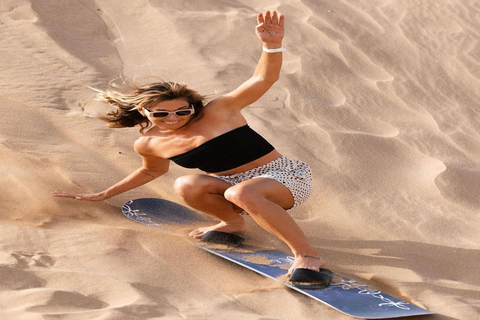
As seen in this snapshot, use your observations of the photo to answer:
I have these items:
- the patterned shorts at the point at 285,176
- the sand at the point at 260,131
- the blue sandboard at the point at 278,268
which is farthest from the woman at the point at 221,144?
the sand at the point at 260,131

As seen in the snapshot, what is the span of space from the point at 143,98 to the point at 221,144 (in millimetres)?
426

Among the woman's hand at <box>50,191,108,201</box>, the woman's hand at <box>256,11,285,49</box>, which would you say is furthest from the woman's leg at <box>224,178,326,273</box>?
the woman's hand at <box>50,191,108,201</box>

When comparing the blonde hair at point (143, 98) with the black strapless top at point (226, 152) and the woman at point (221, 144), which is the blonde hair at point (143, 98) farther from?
the black strapless top at point (226, 152)

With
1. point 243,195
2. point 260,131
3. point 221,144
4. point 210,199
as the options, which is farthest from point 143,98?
point 260,131

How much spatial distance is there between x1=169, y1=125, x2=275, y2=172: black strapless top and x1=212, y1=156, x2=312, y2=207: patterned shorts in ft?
0.19

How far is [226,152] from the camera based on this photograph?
11.5 feet

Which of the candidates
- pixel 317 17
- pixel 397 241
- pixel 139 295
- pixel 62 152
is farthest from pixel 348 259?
pixel 317 17

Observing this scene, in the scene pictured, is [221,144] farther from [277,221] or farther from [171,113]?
[277,221]

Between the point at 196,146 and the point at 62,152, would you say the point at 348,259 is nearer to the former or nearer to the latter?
the point at 196,146

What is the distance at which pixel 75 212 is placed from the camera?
12.0 ft

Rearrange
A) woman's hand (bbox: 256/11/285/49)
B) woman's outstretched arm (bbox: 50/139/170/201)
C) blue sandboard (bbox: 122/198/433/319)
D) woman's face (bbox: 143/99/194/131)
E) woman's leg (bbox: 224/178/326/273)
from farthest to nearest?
woman's outstretched arm (bbox: 50/139/170/201), woman's face (bbox: 143/99/194/131), woman's hand (bbox: 256/11/285/49), woman's leg (bbox: 224/178/326/273), blue sandboard (bbox: 122/198/433/319)

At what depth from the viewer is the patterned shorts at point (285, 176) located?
3.50m

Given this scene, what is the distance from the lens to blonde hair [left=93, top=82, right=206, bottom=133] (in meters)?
3.45

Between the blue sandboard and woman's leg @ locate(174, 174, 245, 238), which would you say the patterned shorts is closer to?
woman's leg @ locate(174, 174, 245, 238)
